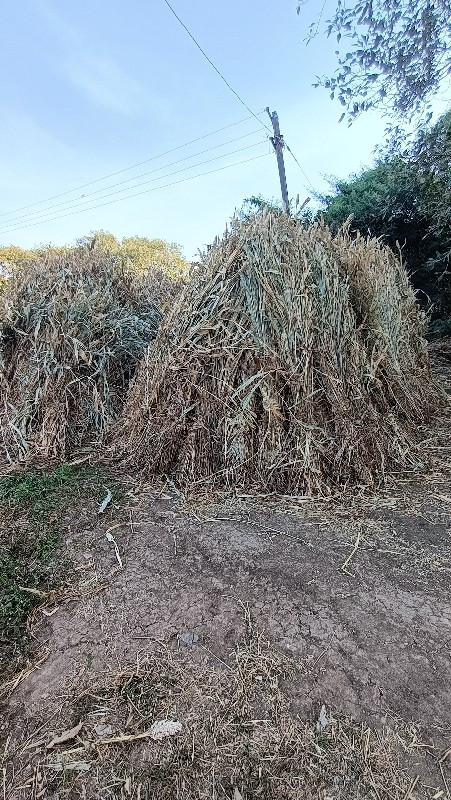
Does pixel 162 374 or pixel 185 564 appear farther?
pixel 162 374

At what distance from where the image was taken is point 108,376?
4074 mm

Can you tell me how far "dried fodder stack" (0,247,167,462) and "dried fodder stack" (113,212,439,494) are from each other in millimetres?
711

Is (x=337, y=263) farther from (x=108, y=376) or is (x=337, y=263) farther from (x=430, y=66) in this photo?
(x=430, y=66)

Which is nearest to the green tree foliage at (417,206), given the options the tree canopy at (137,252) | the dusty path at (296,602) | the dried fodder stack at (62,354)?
the tree canopy at (137,252)

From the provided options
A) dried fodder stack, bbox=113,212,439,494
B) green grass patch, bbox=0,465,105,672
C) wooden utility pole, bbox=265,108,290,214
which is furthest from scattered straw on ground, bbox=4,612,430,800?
wooden utility pole, bbox=265,108,290,214

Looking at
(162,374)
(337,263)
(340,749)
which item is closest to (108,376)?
(162,374)

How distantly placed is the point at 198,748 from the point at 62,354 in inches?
131

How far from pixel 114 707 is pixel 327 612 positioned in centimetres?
86

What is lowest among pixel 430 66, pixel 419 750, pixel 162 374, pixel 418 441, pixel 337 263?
pixel 419 750

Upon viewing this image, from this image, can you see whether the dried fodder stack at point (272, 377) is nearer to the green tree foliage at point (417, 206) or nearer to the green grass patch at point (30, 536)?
the green grass patch at point (30, 536)

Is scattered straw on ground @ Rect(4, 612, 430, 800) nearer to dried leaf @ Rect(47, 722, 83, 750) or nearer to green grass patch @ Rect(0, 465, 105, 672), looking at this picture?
dried leaf @ Rect(47, 722, 83, 750)

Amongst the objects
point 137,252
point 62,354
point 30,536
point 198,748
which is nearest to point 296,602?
point 198,748

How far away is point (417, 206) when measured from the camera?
24.2 ft

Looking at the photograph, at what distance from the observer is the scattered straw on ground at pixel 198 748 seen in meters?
1.15
